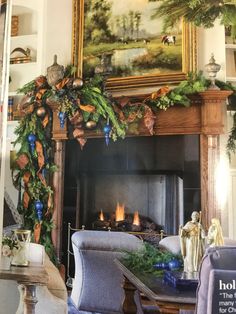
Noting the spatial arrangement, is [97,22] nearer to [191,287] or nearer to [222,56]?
[222,56]

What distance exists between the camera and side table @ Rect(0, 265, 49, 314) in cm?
165

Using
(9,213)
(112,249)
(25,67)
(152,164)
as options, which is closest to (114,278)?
(112,249)

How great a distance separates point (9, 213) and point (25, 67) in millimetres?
1987

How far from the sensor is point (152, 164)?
14.4ft

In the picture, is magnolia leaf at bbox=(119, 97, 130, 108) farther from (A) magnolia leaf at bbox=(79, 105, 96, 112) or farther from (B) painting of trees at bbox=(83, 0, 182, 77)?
(B) painting of trees at bbox=(83, 0, 182, 77)

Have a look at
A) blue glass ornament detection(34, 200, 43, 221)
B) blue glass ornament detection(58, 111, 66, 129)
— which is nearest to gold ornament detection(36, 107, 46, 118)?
blue glass ornament detection(58, 111, 66, 129)

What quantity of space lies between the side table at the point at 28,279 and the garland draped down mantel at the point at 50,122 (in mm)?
2542

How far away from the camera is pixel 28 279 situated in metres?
1.65

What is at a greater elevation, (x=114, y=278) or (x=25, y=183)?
(x=25, y=183)

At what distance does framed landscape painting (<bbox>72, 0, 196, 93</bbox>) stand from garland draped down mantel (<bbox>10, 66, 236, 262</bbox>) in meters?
0.26

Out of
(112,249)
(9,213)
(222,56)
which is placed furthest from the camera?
(222,56)

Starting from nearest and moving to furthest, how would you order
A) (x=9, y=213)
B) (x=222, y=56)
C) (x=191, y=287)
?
(x=191, y=287) → (x=9, y=213) → (x=222, y=56)

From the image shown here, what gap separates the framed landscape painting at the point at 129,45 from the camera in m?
4.34

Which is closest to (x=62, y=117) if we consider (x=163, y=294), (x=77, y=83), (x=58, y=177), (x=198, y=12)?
(x=77, y=83)
